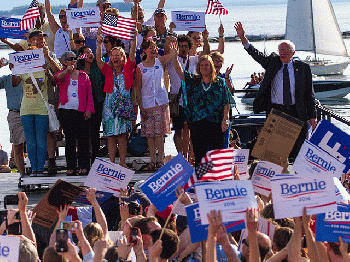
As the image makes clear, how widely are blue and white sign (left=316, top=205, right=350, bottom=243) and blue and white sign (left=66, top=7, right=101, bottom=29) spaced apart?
632 cm

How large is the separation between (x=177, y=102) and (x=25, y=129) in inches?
87.1

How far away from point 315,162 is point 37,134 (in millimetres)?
4399

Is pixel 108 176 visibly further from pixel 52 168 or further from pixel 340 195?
pixel 340 195

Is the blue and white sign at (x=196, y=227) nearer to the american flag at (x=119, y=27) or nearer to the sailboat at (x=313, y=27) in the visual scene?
the american flag at (x=119, y=27)

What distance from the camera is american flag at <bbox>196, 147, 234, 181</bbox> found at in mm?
7824

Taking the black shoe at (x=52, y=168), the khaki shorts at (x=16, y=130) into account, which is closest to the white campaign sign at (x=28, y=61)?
the black shoe at (x=52, y=168)

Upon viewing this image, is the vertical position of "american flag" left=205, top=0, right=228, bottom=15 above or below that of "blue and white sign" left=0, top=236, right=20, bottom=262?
above

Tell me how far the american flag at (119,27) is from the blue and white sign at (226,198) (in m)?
5.26

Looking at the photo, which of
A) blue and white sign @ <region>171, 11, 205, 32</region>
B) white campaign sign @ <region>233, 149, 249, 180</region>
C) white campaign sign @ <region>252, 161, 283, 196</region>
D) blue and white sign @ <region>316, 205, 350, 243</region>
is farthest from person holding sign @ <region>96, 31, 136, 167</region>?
blue and white sign @ <region>316, 205, 350, 243</region>

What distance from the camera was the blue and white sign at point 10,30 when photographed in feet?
39.9

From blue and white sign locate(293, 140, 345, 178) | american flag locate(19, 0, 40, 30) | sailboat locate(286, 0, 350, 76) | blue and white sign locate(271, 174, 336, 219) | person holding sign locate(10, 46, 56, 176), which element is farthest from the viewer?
sailboat locate(286, 0, 350, 76)

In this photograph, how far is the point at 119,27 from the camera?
1128 centimetres

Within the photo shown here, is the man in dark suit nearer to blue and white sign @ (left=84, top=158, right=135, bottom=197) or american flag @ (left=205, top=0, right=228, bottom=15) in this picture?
blue and white sign @ (left=84, top=158, right=135, bottom=197)

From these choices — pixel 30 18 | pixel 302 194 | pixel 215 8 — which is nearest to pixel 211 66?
pixel 30 18
